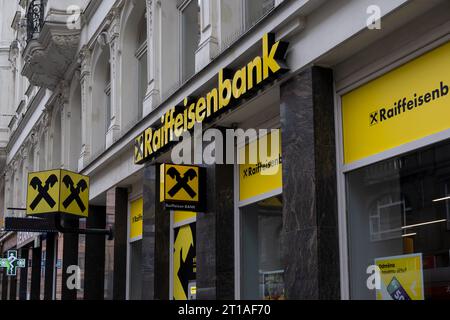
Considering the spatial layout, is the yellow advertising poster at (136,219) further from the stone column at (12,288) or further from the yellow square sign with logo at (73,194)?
the stone column at (12,288)

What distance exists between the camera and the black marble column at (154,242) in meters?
12.7

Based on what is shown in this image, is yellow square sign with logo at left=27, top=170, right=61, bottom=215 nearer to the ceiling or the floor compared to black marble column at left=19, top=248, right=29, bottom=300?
nearer to the ceiling

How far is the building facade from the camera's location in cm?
702

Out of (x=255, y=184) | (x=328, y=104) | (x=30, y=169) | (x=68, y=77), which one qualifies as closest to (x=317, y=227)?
(x=328, y=104)

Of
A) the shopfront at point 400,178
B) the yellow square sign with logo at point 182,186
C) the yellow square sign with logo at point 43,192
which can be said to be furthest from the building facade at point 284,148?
the yellow square sign with logo at point 43,192

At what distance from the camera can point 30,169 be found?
29.1 meters

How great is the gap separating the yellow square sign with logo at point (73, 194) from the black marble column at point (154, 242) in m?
2.38

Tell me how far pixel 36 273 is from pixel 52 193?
13.2 m

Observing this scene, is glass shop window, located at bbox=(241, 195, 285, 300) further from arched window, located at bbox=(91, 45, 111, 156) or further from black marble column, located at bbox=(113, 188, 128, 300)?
arched window, located at bbox=(91, 45, 111, 156)

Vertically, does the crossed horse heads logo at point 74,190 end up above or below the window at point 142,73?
below

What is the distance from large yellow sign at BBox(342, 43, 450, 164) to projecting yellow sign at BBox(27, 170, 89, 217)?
8.04 metres

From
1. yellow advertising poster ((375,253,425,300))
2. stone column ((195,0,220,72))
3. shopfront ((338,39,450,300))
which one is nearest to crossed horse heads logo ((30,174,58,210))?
stone column ((195,0,220,72))

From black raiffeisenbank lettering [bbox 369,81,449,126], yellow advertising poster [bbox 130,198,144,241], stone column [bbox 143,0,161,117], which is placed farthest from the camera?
yellow advertising poster [bbox 130,198,144,241]
